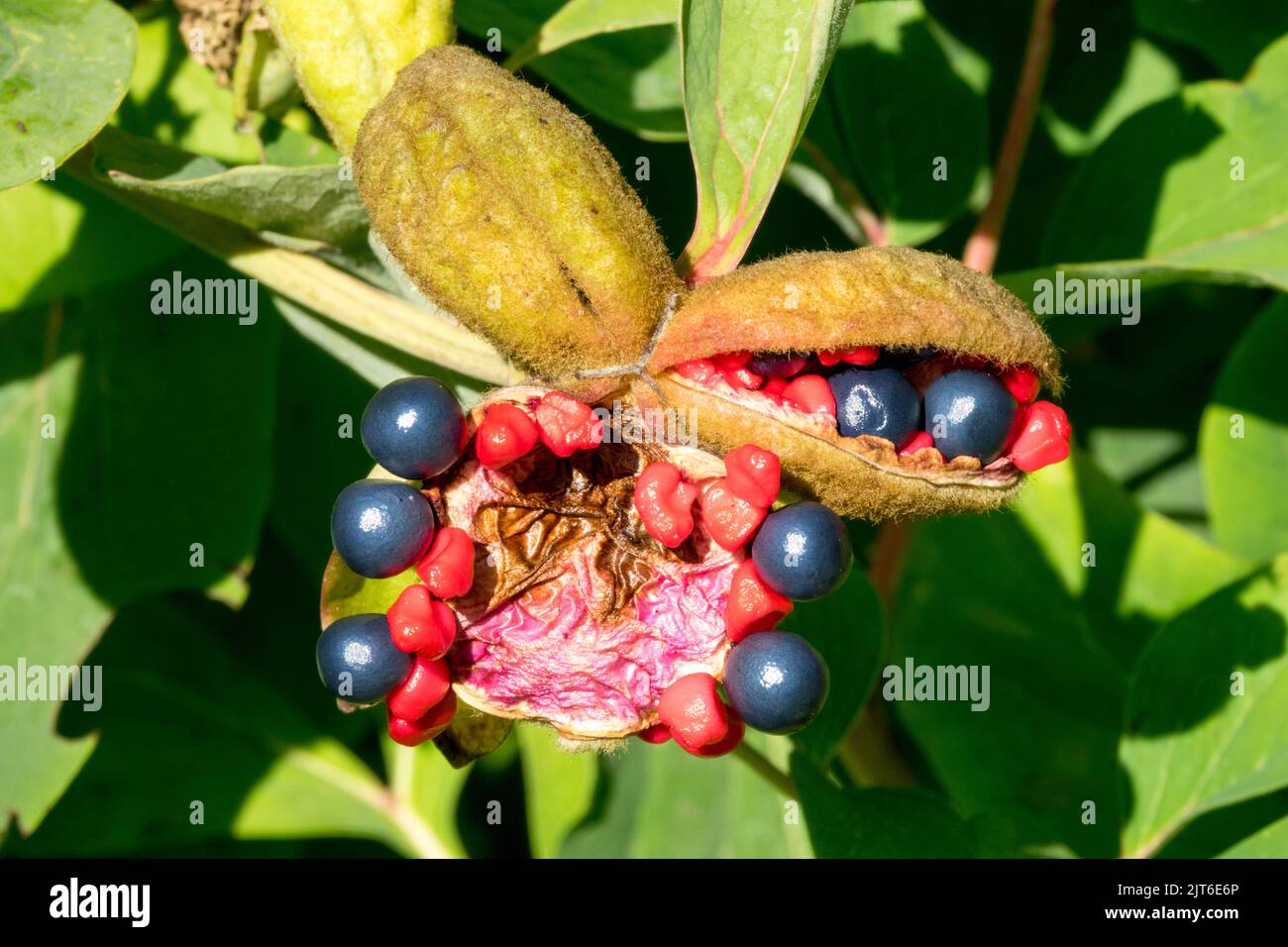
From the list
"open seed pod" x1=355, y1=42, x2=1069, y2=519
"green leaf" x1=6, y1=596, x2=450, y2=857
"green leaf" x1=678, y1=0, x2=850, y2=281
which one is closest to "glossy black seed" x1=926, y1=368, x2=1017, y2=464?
"open seed pod" x1=355, y1=42, x2=1069, y2=519

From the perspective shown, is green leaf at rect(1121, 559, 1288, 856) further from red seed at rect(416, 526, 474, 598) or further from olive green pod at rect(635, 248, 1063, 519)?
red seed at rect(416, 526, 474, 598)

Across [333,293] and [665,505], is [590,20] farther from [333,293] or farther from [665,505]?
[665,505]

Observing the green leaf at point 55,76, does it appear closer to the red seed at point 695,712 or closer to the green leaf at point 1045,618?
the red seed at point 695,712

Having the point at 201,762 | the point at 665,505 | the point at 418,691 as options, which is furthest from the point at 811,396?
the point at 201,762

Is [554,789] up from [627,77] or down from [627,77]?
down

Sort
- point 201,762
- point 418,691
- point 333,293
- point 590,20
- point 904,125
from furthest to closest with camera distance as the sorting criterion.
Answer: point 201,762 → point 904,125 → point 590,20 → point 333,293 → point 418,691
